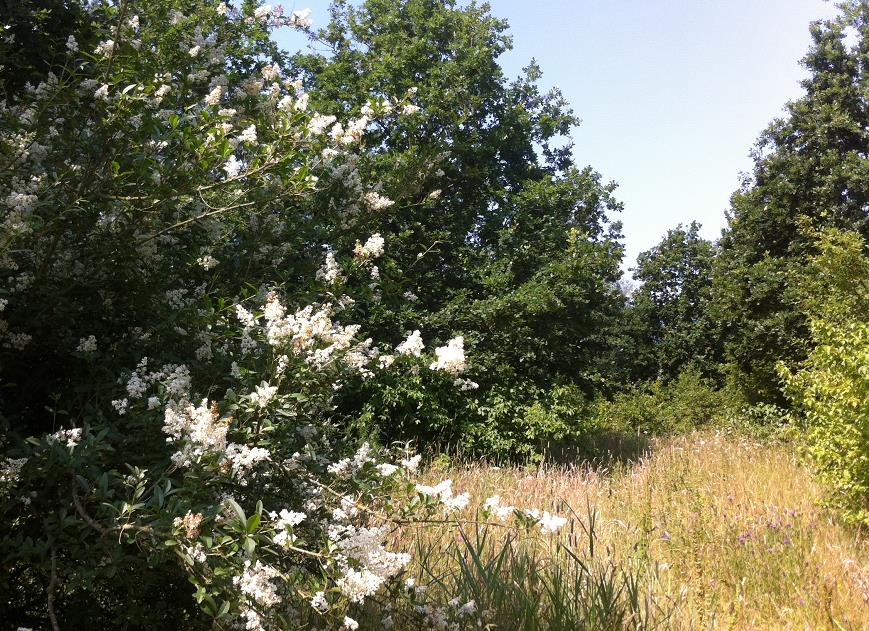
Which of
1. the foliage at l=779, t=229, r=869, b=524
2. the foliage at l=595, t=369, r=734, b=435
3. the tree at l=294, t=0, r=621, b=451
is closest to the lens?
the foliage at l=779, t=229, r=869, b=524

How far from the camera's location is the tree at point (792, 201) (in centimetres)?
1407

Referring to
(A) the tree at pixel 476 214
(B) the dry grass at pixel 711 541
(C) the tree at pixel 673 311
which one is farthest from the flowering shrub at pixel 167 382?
(C) the tree at pixel 673 311

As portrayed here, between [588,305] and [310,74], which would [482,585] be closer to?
[588,305]

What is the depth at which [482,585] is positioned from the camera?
3461 millimetres

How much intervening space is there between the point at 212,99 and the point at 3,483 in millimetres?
2238

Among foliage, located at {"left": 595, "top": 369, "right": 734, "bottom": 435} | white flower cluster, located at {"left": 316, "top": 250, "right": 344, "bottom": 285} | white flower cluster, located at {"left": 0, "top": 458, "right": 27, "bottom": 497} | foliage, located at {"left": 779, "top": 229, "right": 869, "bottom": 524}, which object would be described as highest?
white flower cluster, located at {"left": 316, "top": 250, "right": 344, "bottom": 285}

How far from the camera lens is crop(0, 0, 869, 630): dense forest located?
7.41ft

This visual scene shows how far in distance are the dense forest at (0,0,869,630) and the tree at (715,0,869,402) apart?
3.38 metres

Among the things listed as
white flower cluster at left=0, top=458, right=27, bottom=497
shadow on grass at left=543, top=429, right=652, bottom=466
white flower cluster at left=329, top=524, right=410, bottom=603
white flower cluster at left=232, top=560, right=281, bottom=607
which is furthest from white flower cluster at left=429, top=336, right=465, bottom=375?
shadow on grass at left=543, top=429, right=652, bottom=466

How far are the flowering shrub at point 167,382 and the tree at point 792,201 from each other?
41.6ft

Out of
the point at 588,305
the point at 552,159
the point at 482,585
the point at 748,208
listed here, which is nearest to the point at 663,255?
the point at 748,208

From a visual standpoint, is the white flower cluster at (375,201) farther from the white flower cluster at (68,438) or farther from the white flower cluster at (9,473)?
the white flower cluster at (9,473)

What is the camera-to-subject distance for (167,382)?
2502 mm

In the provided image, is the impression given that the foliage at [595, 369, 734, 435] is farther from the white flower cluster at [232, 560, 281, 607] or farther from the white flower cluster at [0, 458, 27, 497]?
the white flower cluster at [0, 458, 27, 497]
